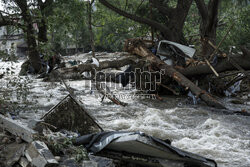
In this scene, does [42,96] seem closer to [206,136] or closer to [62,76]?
[62,76]

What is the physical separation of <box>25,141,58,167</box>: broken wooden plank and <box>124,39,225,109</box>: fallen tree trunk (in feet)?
18.4

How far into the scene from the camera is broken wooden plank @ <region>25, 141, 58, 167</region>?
127 inches

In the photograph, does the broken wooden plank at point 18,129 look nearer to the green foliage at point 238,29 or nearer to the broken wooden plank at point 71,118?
the broken wooden plank at point 71,118

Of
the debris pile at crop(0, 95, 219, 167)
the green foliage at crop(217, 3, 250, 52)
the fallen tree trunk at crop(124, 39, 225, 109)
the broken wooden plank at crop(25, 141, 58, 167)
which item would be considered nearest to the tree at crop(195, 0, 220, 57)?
the fallen tree trunk at crop(124, 39, 225, 109)

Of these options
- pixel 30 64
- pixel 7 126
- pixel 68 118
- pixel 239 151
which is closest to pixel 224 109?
pixel 239 151

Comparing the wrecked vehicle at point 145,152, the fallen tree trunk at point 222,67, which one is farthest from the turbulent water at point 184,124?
the wrecked vehicle at point 145,152

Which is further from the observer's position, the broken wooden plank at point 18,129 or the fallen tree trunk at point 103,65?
the fallen tree trunk at point 103,65

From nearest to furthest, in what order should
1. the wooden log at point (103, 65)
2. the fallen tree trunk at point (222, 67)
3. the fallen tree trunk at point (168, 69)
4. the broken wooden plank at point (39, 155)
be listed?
the broken wooden plank at point (39, 155) < the fallen tree trunk at point (222, 67) < the fallen tree trunk at point (168, 69) < the wooden log at point (103, 65)

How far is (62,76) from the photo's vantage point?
9133 mm

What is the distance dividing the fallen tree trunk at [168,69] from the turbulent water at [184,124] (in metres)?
0.32

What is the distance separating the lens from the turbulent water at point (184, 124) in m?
4.82

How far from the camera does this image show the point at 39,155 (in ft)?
10.8

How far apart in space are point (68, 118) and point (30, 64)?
471 inches

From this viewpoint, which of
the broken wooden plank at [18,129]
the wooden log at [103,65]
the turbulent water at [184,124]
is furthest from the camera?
the wooden log at [103,65]
